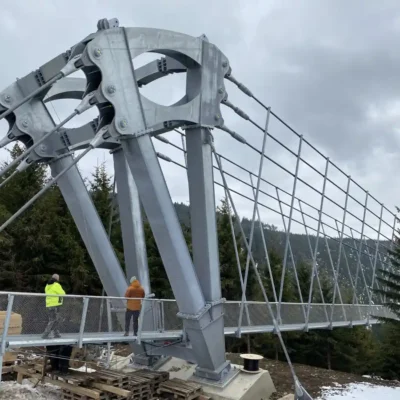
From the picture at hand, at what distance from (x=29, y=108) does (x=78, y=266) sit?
1628 cm

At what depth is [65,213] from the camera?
30484mm

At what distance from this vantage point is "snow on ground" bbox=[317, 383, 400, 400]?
1341 cm

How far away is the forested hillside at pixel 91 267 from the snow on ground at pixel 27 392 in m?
14.9

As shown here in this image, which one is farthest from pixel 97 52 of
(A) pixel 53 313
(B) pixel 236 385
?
(B) pixel 236 385

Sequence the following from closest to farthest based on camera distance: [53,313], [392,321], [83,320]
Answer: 1. [53,313]
2. [83,320]
3. [392,321]

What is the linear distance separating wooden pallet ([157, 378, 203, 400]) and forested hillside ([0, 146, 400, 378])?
49.5 feet

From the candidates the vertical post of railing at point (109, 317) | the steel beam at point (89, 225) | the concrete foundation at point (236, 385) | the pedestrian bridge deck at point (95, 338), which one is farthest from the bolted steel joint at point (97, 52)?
the concrete foundation at point (236, 385)

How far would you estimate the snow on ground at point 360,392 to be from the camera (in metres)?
13.4

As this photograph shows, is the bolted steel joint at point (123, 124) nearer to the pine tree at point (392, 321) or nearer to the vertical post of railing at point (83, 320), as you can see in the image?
the vertical post of railing at point (83, 320)

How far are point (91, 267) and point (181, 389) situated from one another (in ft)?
61.3

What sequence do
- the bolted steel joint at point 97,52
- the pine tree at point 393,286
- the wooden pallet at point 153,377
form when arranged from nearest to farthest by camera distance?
the bolted steel joint at point 97,52 → the wooden pallet at point 153,377 → the pine tree at point 393,286

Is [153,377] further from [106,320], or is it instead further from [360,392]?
[360,392]

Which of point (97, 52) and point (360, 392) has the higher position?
point (97, 52)

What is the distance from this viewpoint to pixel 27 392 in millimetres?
11031
